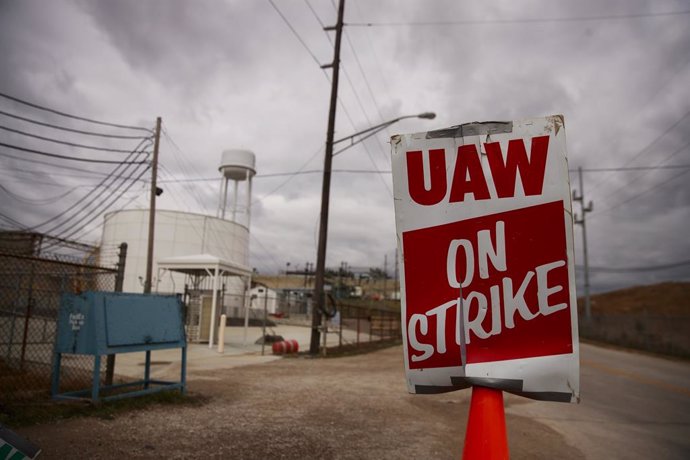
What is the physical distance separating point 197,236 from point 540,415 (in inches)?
1497

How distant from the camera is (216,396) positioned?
24.4 feet

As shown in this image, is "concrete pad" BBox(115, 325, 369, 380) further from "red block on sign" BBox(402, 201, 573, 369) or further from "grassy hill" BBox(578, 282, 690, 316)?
"grassy hill" BBox(578, 282, 690, 316)

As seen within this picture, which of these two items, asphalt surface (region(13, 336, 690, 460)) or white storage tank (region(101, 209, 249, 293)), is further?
white storage tank (region(101, 209, 249, 293))

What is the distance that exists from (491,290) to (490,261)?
11 centimetres

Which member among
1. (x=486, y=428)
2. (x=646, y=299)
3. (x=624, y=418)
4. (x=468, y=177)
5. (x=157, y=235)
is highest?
(x=157, y=235)

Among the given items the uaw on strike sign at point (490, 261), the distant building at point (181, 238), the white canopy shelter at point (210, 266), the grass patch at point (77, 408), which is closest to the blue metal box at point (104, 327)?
the grass patch at point (77, 408)

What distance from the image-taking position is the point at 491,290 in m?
1.81

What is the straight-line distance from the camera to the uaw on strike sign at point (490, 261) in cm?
174

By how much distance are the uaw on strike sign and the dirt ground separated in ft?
10.9

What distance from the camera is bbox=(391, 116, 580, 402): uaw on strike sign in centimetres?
174

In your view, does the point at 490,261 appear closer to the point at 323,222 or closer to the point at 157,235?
the point at 323,222

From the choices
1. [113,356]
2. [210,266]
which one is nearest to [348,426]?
[113,356]

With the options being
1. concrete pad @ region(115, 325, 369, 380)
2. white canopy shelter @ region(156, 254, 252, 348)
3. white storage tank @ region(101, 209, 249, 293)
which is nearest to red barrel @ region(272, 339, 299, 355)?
concrete pad @ region(115, 325, 369, 380)

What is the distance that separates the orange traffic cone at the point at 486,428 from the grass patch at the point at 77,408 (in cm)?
527
